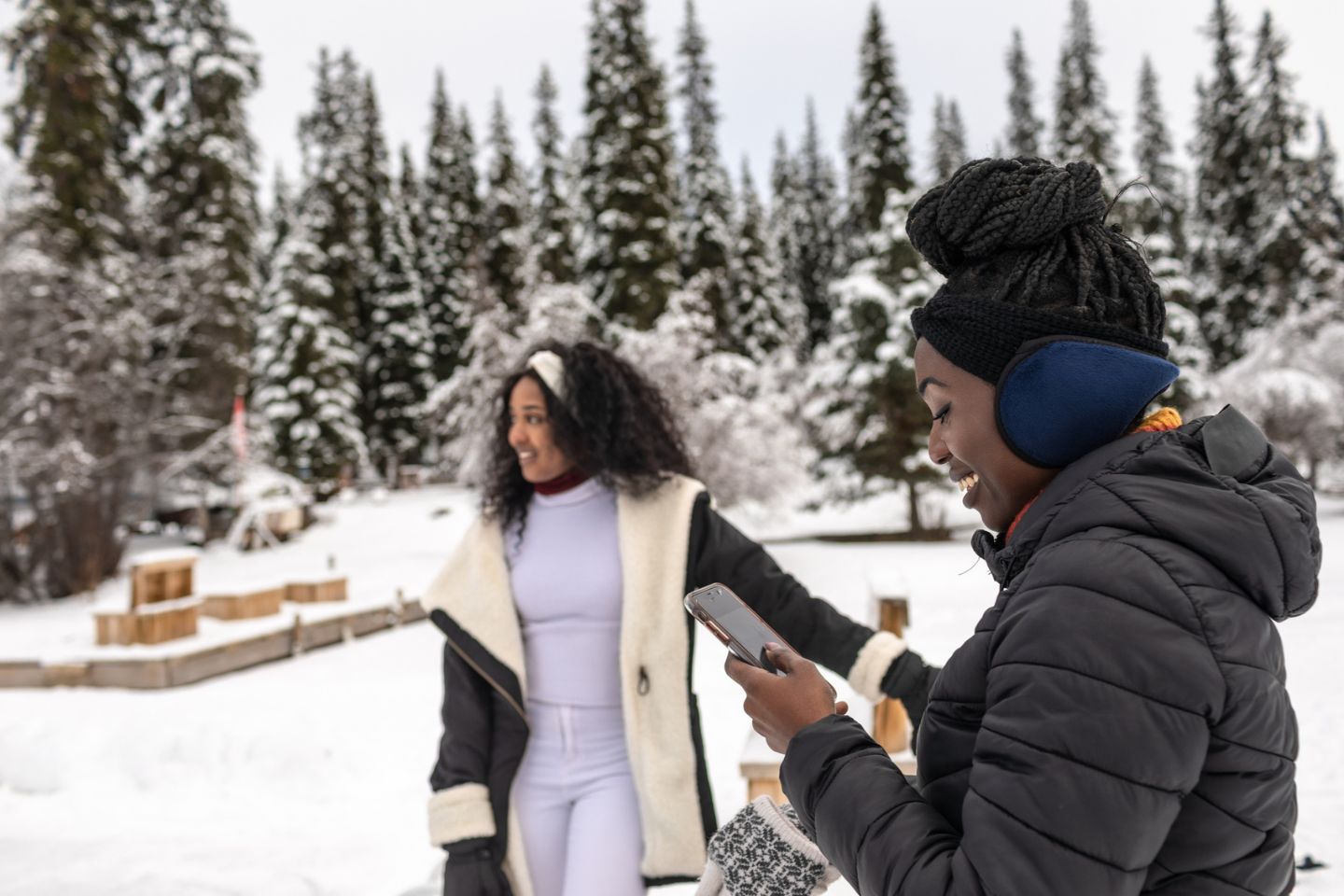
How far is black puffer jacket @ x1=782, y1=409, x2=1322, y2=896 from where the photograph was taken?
86cm

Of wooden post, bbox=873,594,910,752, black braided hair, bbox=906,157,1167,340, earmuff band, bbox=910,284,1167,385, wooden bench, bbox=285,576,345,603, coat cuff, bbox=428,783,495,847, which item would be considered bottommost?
wooden bench, bbox=285,576,345,603

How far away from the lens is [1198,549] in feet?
2.98

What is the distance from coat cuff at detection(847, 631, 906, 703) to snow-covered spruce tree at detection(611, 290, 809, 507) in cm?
1370

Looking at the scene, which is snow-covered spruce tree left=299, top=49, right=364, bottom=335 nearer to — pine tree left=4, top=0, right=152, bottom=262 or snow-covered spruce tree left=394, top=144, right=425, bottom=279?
snow-covered spruce tree left=394, top=144, right=425, bottom=279

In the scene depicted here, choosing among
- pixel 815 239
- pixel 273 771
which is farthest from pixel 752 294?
pixel 273 771

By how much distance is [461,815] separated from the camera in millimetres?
2344

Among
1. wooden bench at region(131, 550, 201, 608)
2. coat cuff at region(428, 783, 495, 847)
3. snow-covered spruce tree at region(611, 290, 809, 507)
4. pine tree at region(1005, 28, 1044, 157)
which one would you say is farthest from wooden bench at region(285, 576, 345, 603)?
pine tree at region(1005, 28, 1044, 157)

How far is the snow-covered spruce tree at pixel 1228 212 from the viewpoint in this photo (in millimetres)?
29703

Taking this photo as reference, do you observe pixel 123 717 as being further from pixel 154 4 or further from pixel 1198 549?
pixel 154 4

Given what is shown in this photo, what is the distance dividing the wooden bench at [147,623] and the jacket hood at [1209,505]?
9357 mm

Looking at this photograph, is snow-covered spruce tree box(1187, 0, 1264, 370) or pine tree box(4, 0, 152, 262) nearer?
pine tree box(4, 0, 152, 262)

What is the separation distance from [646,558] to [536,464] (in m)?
0.48

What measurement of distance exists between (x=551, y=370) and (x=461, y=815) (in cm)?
137

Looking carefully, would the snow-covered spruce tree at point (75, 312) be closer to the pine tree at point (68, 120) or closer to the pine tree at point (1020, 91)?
A: the pine tree at point (68, 120)
